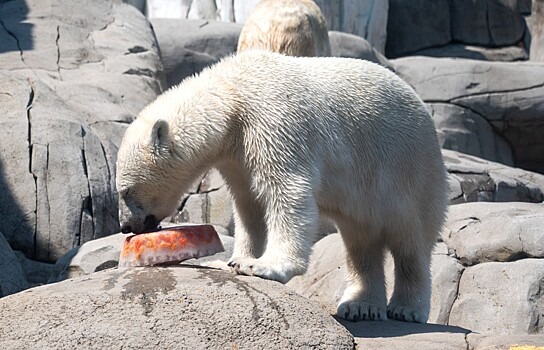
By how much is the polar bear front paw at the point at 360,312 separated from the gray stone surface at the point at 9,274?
7.13ft

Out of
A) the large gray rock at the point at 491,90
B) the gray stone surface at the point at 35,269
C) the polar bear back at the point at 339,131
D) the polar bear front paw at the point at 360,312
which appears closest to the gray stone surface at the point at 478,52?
the large gray rock at the point at 491,90

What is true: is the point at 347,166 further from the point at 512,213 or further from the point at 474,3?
the point at 474,3

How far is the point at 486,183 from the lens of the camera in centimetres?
980

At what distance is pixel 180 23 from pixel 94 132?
4.62 meters

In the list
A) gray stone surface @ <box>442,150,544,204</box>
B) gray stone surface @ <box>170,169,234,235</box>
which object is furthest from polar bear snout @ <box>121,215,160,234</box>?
gray stone surface @ <box>442,150,544,204</box>

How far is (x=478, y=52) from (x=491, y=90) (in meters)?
3.42

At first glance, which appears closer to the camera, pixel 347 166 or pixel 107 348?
pixel 107 348

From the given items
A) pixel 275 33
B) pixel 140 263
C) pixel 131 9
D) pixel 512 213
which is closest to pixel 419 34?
pixel 131 9

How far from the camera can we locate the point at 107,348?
3590 mm

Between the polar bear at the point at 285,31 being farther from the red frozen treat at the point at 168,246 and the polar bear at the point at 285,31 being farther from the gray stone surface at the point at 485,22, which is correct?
the gray stone surface at the point at 485,22

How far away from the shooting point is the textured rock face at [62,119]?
7.41 meters

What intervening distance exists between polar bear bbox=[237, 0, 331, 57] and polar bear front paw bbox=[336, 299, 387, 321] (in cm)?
348

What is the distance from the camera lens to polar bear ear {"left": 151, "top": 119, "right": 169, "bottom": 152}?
443cm

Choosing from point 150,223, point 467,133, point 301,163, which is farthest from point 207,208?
point 467,133
